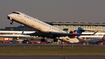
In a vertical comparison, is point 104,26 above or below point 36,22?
above

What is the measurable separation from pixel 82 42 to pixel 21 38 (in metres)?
40.6

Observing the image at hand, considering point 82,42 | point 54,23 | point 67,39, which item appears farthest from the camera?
point 54,23

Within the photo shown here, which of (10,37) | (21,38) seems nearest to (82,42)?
(21,38)

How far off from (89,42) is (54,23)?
179 feet

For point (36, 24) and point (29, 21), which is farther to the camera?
point (36, 24)

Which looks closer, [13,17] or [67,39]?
[13,17]

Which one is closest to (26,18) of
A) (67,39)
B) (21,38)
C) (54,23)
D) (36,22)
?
(36,22)

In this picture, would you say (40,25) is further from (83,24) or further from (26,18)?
(83,24)

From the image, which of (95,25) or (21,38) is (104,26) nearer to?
(95,25)

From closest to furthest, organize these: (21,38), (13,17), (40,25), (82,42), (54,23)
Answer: (13,17)
(40,25)
(82,42)
(21,38)
(54,23)

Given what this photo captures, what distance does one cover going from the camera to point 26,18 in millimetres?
43719

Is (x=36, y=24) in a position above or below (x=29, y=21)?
below

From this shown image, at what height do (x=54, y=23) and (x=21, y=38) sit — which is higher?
(x=54, y=23)

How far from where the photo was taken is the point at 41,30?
46.5 metres
